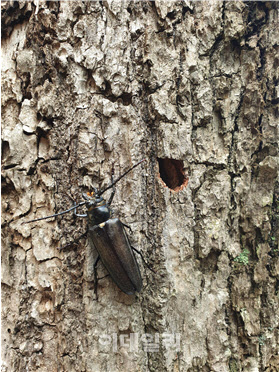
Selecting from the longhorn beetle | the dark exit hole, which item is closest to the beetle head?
the longhorn beetle

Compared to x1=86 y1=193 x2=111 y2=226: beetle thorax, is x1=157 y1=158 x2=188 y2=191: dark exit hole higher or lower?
higher

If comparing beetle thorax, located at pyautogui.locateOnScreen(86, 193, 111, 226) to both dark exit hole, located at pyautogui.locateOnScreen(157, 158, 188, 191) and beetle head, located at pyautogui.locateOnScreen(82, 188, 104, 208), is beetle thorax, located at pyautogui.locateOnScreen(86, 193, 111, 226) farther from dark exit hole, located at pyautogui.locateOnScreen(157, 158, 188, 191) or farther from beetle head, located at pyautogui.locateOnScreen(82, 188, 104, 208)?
dark exit hole, located at pyautogui.locateOnScreen(157, 158, 188, 191)

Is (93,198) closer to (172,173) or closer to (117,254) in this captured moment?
(117,254)

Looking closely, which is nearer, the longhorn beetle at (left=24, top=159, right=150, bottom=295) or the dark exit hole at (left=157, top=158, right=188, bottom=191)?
the longhorn beetle at (left=24, top=159, right=150, bottom=295)

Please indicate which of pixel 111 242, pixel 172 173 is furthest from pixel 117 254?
pixel 172 173

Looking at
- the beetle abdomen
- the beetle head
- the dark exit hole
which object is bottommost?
the beetle abdomen

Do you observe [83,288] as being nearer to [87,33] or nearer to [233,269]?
[233,269]
